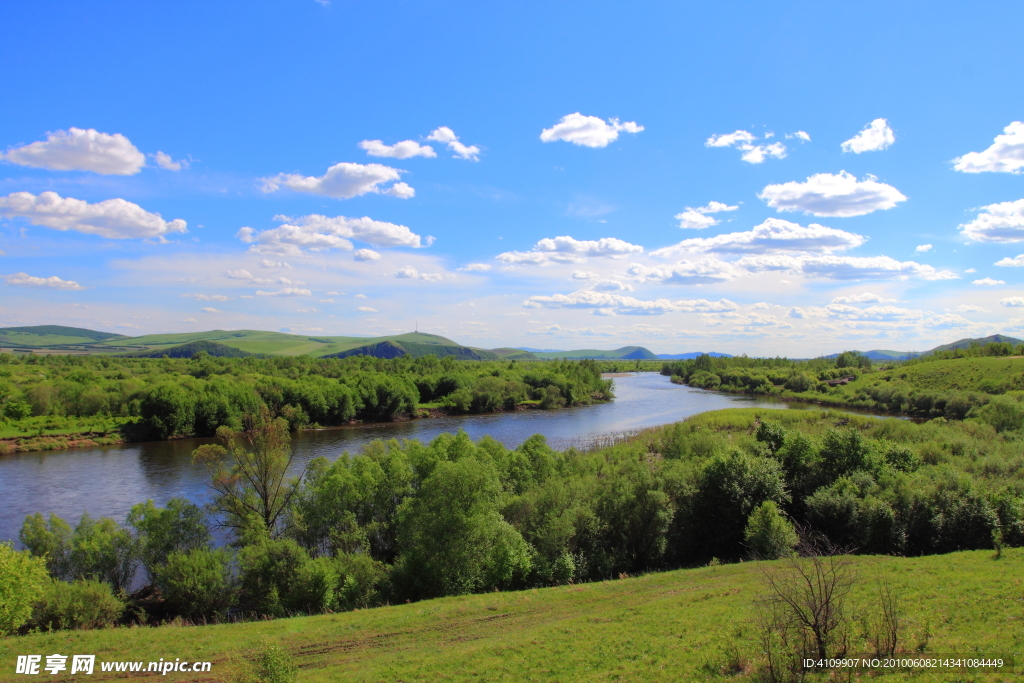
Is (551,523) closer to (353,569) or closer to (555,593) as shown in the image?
(555,593)

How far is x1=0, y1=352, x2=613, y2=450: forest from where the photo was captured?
73.3m

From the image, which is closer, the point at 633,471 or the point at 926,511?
the point at 926,511

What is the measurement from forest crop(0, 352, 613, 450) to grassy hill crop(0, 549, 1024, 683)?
32.4 meters

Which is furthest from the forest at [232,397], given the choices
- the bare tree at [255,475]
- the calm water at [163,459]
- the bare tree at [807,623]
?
the bare tree at [807,623]

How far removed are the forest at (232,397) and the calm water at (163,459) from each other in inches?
171

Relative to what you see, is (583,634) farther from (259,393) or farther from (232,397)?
(259,393)

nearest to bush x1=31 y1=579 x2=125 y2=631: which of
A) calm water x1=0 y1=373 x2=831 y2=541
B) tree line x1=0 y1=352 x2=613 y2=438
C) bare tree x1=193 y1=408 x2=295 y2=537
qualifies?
bare tree x1=193 y1=408 x2=295 y2=537

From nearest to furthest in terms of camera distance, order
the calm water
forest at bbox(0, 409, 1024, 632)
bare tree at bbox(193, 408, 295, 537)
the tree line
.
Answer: forest at bbox(0, 409, 1024, 632)
bare tree at bbox(193, 408, 295, 537)
the calm water
the tree line

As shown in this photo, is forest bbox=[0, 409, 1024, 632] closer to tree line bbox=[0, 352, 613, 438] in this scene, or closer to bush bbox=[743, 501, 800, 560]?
bush bbox=[743, 501, 800, 560]

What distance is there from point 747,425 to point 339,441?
178 feet

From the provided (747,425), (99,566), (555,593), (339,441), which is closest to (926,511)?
(555,593)

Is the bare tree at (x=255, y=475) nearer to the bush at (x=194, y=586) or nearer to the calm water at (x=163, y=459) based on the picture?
the bush at (x=194, y=586)

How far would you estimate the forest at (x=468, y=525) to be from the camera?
24859 millimetres

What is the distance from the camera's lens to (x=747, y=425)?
6669 cm
